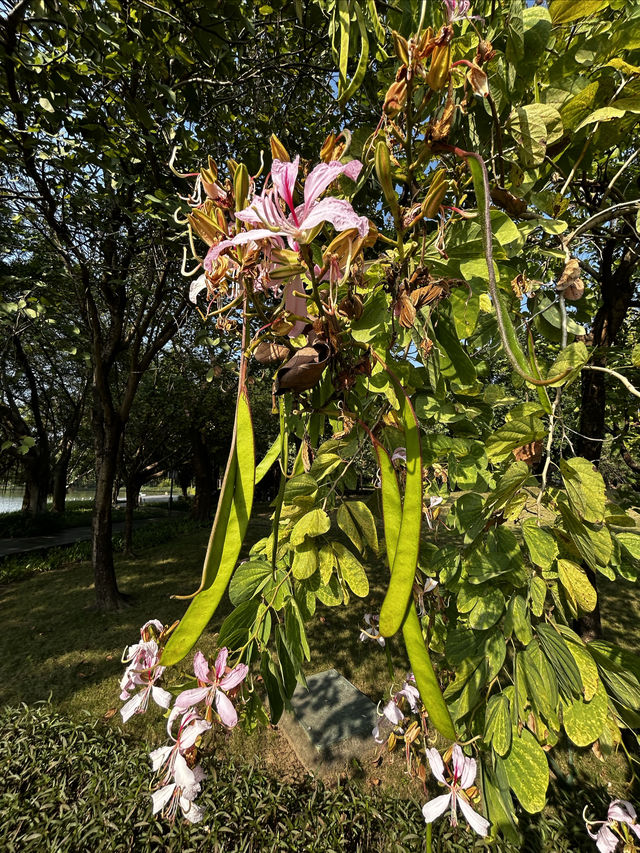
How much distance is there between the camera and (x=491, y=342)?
99cm

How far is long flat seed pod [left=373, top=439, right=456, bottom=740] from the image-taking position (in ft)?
1.39

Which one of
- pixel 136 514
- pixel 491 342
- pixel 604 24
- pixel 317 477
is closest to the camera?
pixel 604 24

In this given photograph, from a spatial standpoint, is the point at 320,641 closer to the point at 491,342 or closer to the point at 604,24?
the point at 491,342

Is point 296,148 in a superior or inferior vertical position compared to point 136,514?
superior

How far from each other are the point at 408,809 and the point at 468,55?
3245 millimetres

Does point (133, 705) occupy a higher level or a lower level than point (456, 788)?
higher

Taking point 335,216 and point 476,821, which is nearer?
point 335,216

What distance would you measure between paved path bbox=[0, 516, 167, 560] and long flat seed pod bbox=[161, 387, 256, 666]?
11.4m

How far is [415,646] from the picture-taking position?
1.45 ft

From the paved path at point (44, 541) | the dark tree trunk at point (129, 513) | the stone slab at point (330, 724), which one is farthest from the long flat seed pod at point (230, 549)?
the paved path at point (44, 541)

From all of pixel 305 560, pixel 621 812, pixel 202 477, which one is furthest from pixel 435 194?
pixel 202 477

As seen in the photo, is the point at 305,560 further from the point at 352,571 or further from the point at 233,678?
the point at 233,678

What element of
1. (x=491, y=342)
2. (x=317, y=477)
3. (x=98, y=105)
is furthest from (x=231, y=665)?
(x=98, y=105)

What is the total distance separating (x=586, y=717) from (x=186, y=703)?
738 mm
